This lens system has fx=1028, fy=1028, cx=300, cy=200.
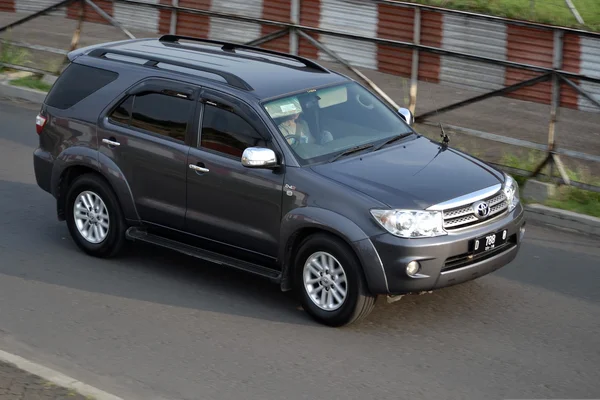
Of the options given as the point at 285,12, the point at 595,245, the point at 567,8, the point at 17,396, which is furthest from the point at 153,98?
the point at 567,8

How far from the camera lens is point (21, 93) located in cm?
1541

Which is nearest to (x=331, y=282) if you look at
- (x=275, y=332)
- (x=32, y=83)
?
(x=275, y=332)

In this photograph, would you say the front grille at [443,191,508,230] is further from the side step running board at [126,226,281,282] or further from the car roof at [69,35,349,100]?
the car roof at [69,35,349,100]

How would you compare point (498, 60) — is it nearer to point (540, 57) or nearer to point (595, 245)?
point (540, 57)

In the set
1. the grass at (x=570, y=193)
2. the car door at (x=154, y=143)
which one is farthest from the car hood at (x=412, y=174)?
the grass at (x=570, y=193)

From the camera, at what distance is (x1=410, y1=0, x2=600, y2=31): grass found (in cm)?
1509

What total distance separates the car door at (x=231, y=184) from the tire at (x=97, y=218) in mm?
882

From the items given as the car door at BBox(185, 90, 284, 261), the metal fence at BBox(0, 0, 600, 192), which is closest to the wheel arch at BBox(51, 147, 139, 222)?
the car door at BBox(185, 90, 284, 261)

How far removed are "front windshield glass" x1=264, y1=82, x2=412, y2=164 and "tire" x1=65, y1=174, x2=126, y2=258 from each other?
1.82m

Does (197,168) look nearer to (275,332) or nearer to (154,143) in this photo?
(154,143)

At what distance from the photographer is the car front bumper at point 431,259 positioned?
7129mm

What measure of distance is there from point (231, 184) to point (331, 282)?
115 centimetres

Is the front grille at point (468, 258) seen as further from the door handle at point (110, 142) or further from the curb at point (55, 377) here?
the door handle at point (110, 142)

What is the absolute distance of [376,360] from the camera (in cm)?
704
